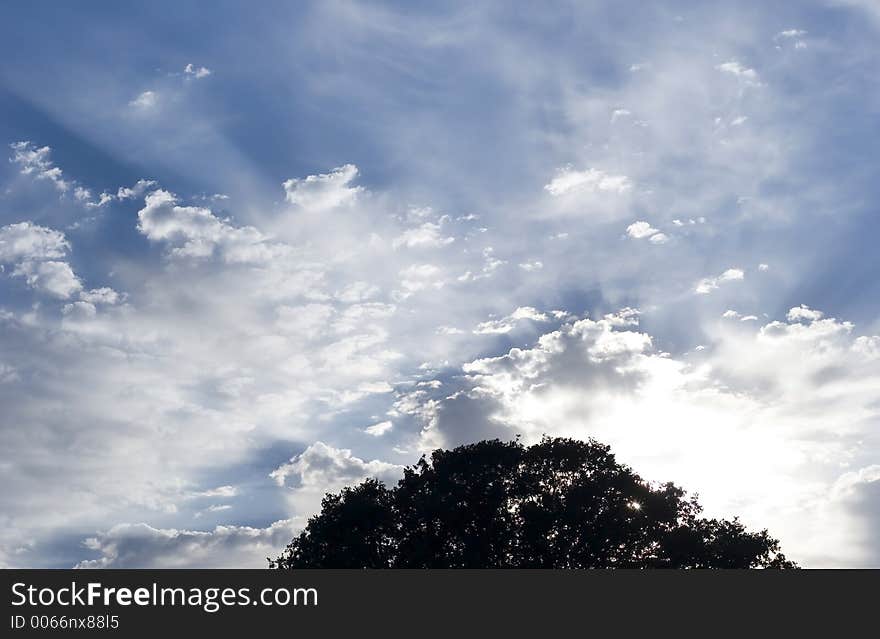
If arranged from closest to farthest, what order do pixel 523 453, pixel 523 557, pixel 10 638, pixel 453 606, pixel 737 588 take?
pixel 10 638 → pixel 453 606 → pixel 737 588 → pixel 523 557 → pixel 523 453

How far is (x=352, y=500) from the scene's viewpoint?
5641 cm

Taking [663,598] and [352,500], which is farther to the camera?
[352,500]

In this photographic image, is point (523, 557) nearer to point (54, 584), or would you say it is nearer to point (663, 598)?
point (663, 598)

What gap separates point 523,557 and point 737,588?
75.8ft

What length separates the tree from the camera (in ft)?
174

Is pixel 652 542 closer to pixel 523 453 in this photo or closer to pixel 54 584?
pixel 523 453

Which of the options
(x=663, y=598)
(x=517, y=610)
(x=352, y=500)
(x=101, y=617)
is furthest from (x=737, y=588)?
(x=352, y=500)

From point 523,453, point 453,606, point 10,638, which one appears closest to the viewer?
point 10,638

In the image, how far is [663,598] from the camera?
99.4ft

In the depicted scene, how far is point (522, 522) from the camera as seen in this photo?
53906mm

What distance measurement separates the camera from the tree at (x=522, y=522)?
2084 inches

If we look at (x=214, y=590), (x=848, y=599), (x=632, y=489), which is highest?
(x=632, y=489)

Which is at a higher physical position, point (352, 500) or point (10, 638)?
point (352, 500)

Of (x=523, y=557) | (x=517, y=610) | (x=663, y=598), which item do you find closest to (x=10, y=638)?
(x=517, y=610)
